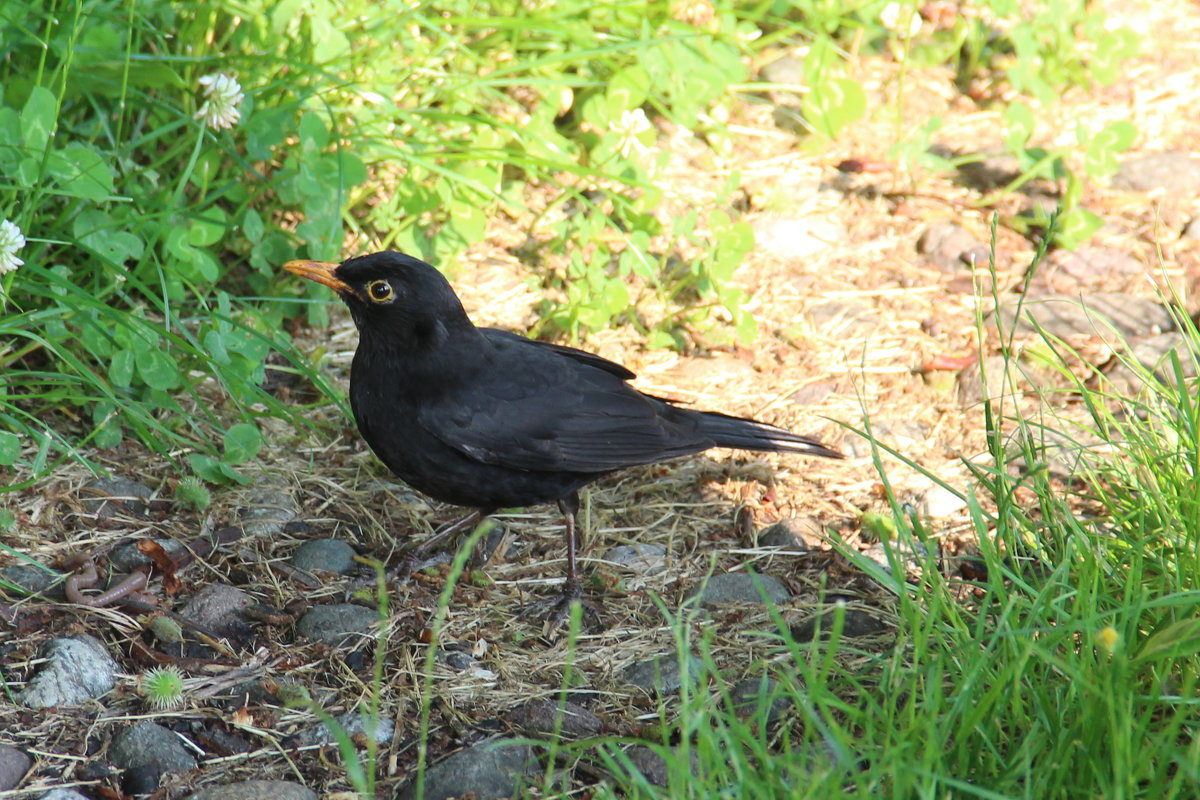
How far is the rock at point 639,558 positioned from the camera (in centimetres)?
395

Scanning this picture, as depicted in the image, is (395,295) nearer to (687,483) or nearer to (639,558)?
(639,558)

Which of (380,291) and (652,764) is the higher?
(380,291)

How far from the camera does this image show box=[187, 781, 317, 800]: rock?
2826mm

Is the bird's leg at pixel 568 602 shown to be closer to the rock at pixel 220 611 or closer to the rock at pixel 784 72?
the rock at pixel 220 611

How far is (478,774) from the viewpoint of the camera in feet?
9.62

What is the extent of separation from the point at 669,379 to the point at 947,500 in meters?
1.20

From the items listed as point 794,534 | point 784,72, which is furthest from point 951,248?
point 794,534

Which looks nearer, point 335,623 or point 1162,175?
point 335,623

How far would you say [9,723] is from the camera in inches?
119

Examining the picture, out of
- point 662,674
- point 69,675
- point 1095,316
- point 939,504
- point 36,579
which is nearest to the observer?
point 69,675

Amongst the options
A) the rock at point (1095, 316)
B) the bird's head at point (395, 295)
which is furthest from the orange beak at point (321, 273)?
the rock at point (1095, 316)

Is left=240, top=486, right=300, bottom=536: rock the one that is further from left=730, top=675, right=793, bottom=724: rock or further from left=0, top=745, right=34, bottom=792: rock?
left=730, top=675, right=793, bottom=724: rock

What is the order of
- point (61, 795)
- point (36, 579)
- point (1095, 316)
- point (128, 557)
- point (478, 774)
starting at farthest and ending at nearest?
point (1095, 316), point (128, 557), point (36, 579), point (478, 774), point (61, 795)

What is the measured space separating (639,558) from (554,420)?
54cm
